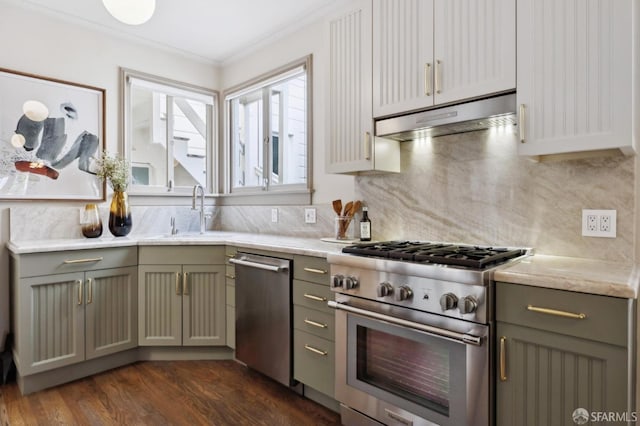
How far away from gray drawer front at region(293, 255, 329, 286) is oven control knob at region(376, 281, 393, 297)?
0.40 meters

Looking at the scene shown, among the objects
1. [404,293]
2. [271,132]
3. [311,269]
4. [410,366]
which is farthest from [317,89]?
[410,366]

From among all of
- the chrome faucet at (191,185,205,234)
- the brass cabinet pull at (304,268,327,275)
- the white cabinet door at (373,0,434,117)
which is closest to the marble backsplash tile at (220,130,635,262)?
the white cabinet door at (373,0,434,117)

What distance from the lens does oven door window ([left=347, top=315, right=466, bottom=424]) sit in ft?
4.99

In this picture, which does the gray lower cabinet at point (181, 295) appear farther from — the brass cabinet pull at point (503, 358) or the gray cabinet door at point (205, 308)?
the brass cabinet pull at point (503, 358)

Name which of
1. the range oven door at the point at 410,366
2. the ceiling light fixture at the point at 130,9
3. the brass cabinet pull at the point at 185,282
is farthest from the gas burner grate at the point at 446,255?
the ceiling light fixture at the point at 130,9

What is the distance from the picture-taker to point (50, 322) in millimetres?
2385

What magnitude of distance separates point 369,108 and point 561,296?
4.62ft

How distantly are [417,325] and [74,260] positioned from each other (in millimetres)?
2193

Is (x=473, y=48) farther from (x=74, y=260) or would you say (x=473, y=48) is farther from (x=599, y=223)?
(x=74, y=260)

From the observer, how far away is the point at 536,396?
4.43 feet

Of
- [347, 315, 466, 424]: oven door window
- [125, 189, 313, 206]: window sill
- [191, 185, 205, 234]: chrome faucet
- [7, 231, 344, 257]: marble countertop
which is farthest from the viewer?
[191, 185, 205, 234]: chrome faucet

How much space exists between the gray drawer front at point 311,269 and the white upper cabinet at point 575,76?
1.11 metres

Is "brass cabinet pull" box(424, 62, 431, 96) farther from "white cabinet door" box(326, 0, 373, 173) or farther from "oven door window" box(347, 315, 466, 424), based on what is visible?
"oven door window" box(347, 315, 466, 424)

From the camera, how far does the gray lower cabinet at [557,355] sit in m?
1.19
